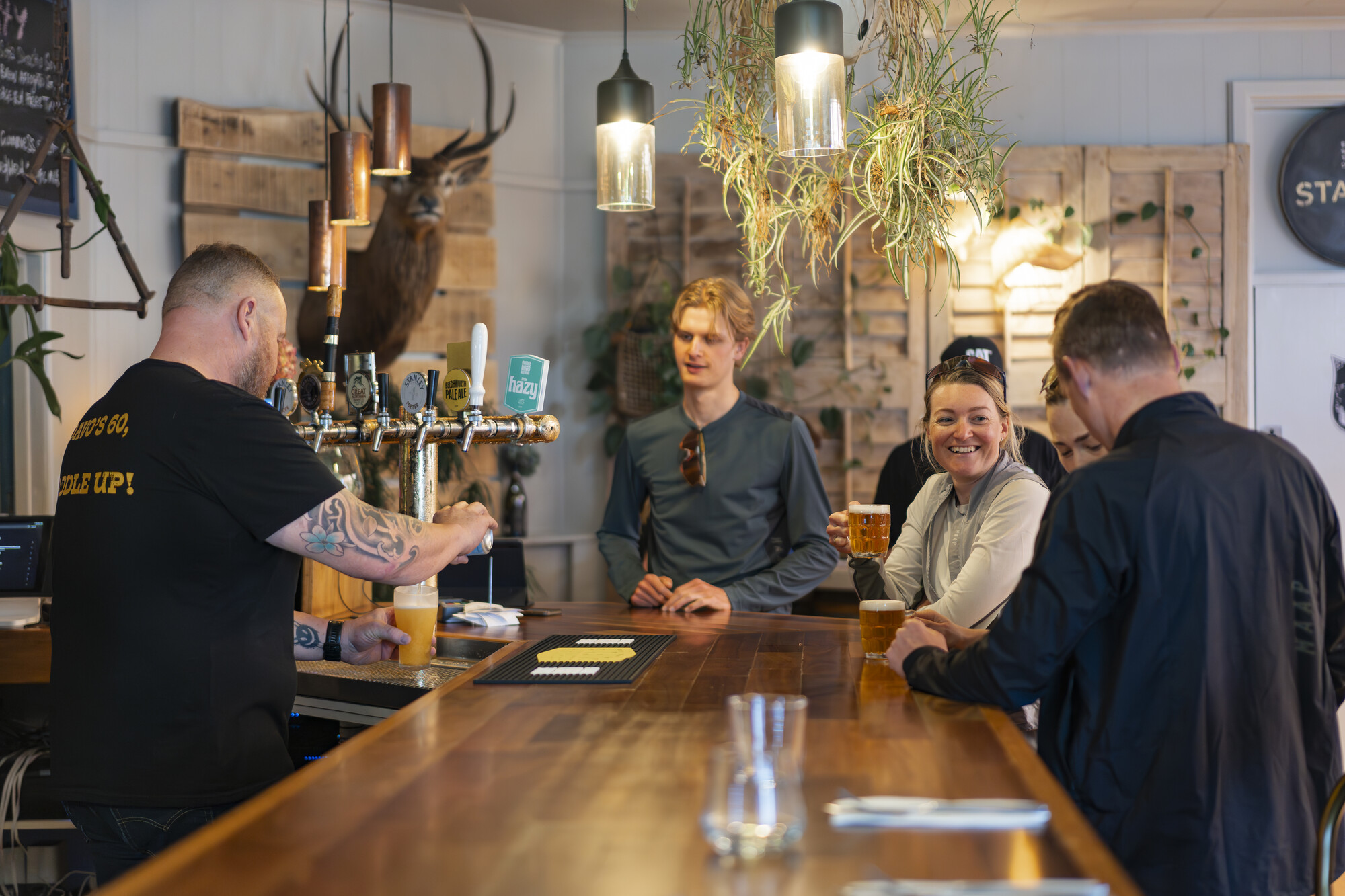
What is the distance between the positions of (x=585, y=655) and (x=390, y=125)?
1.56 metres

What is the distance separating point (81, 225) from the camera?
13.6ft

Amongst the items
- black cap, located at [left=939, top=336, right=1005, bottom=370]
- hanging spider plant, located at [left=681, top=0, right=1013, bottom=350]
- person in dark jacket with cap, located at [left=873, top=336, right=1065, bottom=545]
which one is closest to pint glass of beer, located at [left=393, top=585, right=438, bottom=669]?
hanging spider plant, located at [left=681, top=0, right=1013, bottom=350]

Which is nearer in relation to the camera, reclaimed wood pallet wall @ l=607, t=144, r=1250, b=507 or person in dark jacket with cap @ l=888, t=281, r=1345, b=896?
person in dark jacket with cap @ l=888, t=281, r=1345, b=896

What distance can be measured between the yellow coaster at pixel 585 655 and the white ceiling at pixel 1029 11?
3.64 meters

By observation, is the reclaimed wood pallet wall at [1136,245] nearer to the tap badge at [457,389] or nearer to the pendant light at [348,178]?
the pendant light at [348,178]

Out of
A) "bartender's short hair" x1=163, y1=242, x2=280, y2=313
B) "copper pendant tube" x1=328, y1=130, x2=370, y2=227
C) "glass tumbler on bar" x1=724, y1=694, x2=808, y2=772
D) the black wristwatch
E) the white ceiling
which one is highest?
the white ceiling

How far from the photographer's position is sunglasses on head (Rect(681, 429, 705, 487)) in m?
3.02

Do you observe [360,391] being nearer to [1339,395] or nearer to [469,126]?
[469,126]

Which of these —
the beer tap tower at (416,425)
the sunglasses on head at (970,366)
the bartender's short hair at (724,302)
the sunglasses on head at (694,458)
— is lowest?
the sunglasses on head at (694,458)

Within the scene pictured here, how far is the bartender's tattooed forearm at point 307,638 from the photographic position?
2.18 m

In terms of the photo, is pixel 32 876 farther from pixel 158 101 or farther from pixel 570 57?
pixel 570 57

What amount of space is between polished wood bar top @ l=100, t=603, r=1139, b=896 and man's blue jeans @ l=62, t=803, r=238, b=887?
1.30ft

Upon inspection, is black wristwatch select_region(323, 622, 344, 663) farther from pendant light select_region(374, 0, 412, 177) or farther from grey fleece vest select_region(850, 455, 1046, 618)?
pendant light select_region(374, 0, 412, 177)

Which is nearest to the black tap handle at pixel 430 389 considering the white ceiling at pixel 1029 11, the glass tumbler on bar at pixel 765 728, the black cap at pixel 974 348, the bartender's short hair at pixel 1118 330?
the bartender's short hair at pixel 1118 330
